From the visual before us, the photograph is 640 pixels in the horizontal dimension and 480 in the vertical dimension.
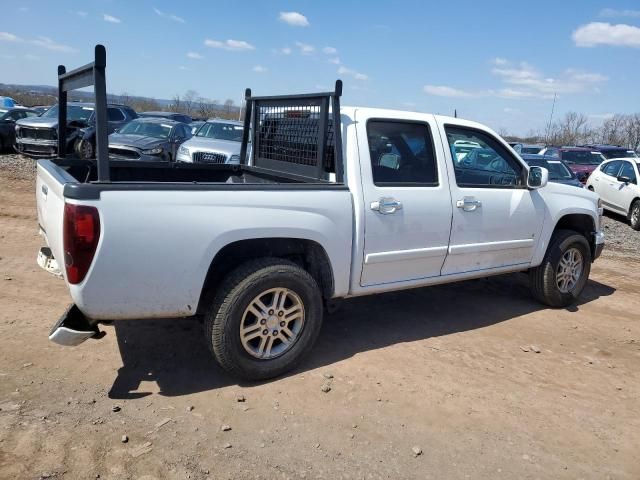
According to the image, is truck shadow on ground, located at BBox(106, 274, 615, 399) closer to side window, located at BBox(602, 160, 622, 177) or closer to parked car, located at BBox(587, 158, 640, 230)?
parked car, located at BBox(587, 158, 640, 230)

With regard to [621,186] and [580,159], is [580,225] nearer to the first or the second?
[621,186]

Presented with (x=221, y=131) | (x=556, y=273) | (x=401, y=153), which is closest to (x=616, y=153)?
(x=221, y=131)

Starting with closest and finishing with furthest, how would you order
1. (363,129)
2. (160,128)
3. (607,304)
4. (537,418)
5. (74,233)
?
1. (74,233)
2. (537,418)
3. (363,129)
4. (607,304)
5. (160,128)

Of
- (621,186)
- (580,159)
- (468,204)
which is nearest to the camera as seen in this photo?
(468,204)

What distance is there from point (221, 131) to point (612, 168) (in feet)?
32.5

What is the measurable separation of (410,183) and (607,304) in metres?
3.46

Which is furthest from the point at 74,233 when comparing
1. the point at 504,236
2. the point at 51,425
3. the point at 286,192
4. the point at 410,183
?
the point at 504,236

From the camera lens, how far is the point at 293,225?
12.1ft

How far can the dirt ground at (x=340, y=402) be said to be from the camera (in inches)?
117

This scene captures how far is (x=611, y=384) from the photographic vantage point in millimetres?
4180

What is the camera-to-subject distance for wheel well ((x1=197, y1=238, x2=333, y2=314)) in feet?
12.2

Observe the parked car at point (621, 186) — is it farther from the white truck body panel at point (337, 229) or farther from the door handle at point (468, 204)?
the door handle at point (468, 204)

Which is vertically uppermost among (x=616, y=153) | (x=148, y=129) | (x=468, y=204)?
(x=616, y=153)

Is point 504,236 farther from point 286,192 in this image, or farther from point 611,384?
point 286,192
